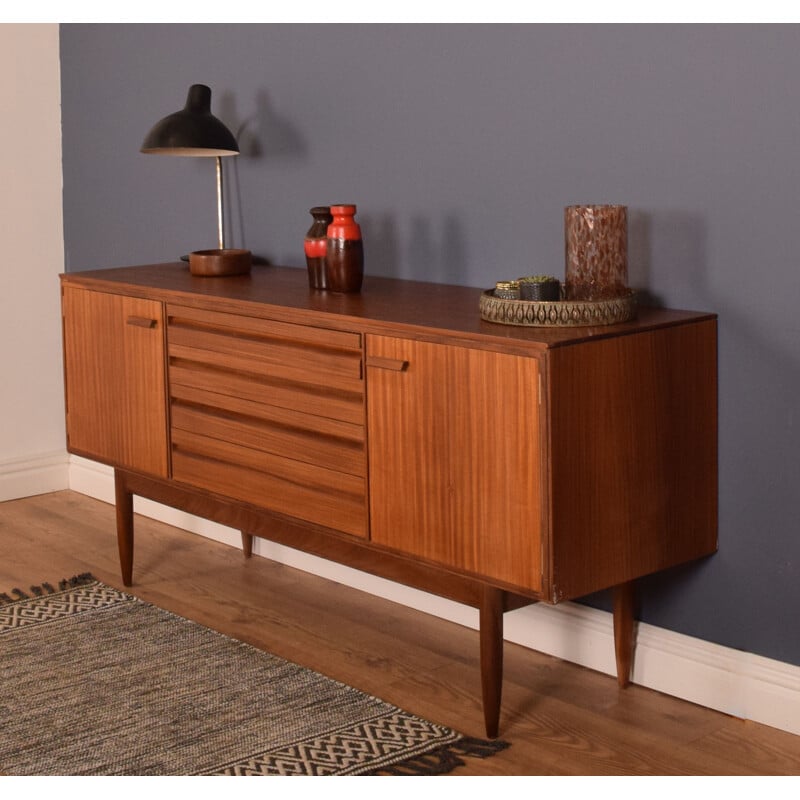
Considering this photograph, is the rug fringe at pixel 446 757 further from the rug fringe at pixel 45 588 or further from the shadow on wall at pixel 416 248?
the rug fringe at pixel 45 588

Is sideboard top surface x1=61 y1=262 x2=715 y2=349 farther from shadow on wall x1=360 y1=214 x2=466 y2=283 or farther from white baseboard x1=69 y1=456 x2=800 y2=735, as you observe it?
white baseboard x1=69 y1=456 x2=800 y2=735

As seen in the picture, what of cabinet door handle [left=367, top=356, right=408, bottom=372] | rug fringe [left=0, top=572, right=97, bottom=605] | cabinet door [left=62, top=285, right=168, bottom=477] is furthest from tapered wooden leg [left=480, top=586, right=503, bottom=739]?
rug fringe [left=0, top=572, right=97, bottom=605]

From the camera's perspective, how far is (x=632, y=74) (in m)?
2.47

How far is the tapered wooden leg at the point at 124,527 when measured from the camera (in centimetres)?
331

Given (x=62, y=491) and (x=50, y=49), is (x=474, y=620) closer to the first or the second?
(x=62, y=491)

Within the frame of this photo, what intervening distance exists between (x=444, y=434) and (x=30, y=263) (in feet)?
7.58

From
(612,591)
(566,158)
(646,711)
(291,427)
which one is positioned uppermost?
(566,158)

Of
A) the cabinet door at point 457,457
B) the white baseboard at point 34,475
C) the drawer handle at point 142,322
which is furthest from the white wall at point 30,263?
the cabinet door at point 457,457

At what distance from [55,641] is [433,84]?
1559 millimetres

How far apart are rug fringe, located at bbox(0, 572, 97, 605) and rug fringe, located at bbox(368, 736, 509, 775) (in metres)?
1.33

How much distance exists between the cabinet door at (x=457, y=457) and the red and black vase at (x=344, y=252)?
393 mm
